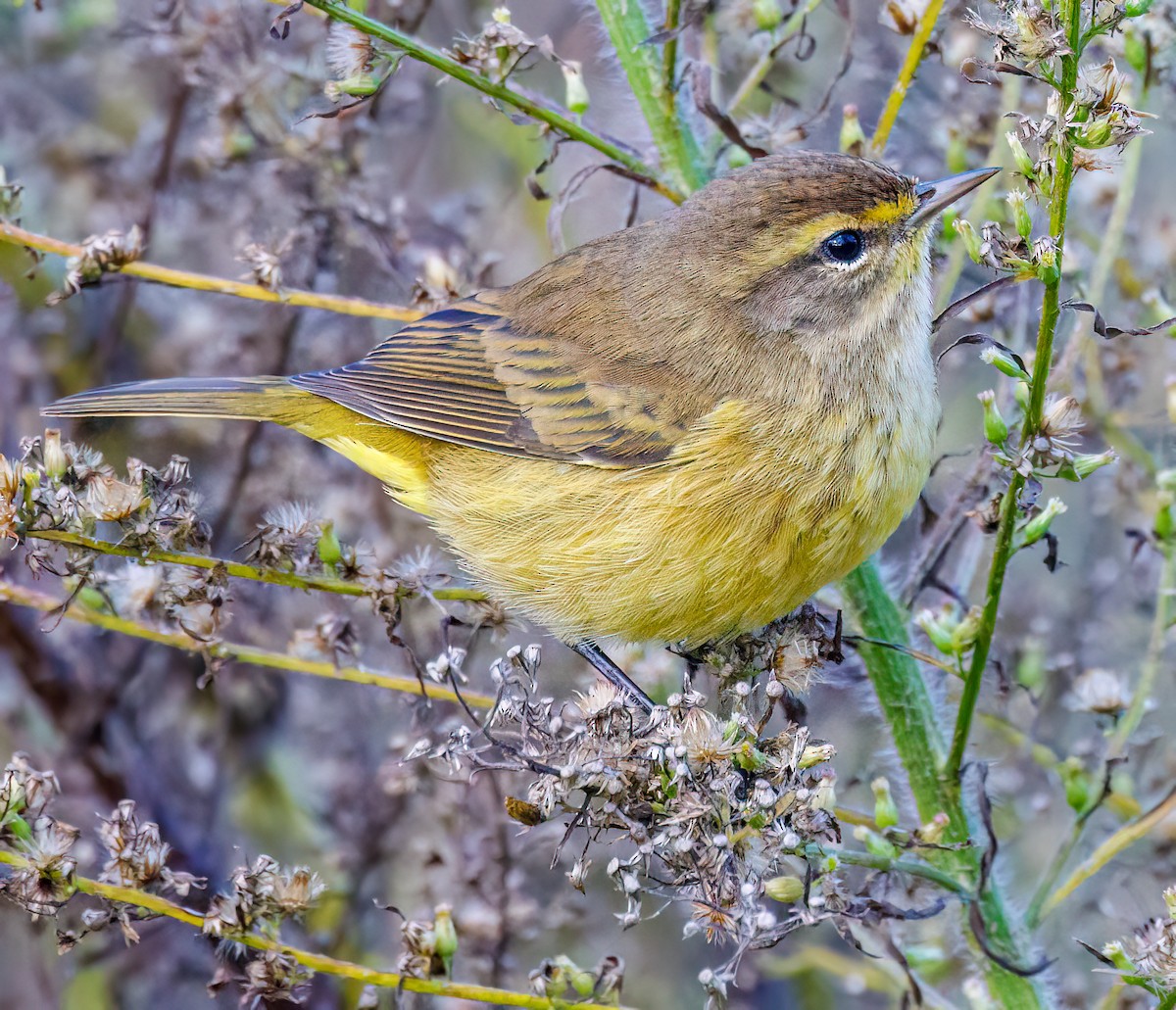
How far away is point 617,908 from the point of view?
4.63m

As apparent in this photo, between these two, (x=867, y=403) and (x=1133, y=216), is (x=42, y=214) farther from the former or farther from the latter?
(x=1133, y=216)

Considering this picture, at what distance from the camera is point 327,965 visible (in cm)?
245

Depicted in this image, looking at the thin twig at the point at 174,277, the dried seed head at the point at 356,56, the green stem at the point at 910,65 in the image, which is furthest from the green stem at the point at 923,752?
the dried seed head at the point at 356,56

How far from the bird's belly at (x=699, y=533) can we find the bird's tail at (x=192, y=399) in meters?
0.79

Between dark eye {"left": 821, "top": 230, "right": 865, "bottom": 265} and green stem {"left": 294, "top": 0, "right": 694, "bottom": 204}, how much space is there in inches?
18.3

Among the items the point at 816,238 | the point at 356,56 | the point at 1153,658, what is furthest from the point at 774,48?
the point at 1153,658

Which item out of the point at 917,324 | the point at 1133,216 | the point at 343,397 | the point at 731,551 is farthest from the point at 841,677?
the point at 1133,216

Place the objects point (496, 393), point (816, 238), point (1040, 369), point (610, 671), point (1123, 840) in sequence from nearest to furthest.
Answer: point (1040, 369) → point (1123, 840) → point (816, 238) → point (610, 671) → point (496, 393)

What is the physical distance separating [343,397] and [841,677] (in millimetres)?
1615

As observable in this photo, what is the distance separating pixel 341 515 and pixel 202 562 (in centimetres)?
A: 185

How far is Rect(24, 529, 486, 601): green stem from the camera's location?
2.65m

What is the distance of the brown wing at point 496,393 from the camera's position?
3498 millimetres

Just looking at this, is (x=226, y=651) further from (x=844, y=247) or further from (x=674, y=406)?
(x=844, y=247)

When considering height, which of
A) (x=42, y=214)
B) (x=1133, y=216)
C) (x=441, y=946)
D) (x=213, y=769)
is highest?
(x=1133, y=216)
